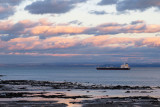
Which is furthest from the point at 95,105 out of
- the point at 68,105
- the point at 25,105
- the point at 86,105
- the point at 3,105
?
the point at 3,105

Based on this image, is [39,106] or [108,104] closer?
[39,106]

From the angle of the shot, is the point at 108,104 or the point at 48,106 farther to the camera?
the point at 108,104

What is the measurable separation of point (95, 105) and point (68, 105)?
12.9ft

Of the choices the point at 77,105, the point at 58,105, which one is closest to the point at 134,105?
the point at 77,105

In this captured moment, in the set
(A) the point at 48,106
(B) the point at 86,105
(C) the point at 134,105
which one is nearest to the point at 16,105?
(A) the point at 48,106

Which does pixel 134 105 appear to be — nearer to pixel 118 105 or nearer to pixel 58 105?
pixel 118 105

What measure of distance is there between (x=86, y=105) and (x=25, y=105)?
868 cm

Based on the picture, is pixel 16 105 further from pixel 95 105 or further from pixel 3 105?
pixel 95 105

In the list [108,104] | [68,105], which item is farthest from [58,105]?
[108,104]

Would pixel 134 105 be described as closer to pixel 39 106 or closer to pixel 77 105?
pixel 77 105

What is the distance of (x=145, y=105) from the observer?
42.8 meters

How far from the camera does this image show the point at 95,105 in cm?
4234

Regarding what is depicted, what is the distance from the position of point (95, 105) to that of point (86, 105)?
4.40 feet

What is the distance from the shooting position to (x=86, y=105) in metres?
42.1
